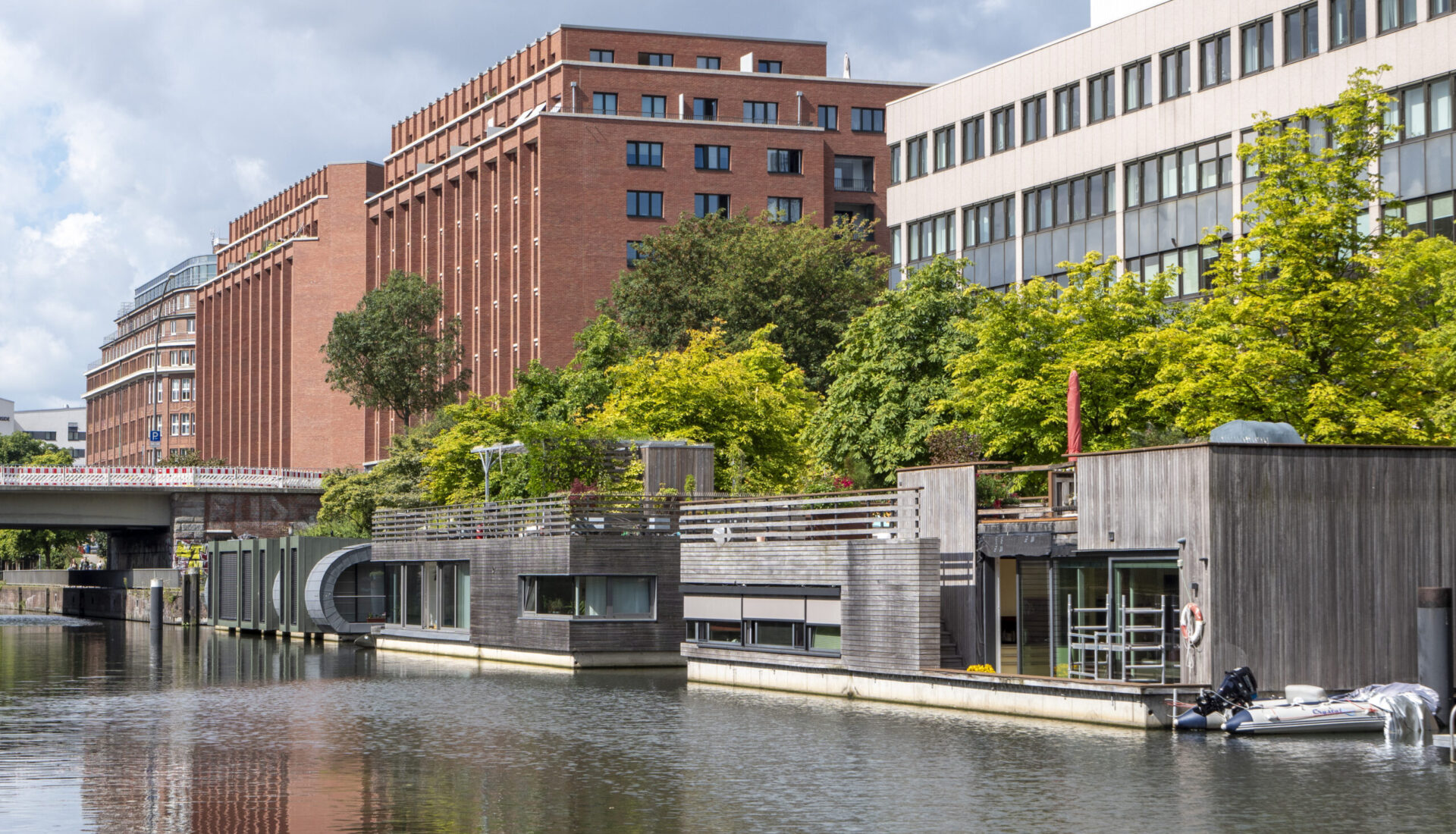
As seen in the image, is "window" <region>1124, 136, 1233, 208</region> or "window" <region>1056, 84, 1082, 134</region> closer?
"window" <region>1124, 136, 1233, 208</region>

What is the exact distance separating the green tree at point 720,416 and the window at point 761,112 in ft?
166

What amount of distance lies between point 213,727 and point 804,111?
3354 inches

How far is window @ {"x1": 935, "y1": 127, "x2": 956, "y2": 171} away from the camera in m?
75.4

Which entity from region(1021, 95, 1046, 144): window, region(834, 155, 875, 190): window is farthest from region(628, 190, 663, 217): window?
region(1021, 95, 1046, 144): window

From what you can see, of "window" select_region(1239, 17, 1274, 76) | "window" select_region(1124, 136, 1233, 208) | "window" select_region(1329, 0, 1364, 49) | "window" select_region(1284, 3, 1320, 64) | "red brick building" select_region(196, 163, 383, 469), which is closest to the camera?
"window" select_region(1329, 0, 1364, 49)

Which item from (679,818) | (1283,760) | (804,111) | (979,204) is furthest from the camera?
(804,111)

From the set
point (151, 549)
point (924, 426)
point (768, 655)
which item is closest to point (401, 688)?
point (768, 655)

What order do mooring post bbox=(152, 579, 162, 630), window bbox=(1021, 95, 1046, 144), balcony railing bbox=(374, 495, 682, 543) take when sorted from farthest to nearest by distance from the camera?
mooring post bbox=(152, 579, 162, 630) < window bbox=(1021, 95, 1046, 144) < balcony railing bbox=(374, 495, 682, 543)

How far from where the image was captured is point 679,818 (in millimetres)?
19406

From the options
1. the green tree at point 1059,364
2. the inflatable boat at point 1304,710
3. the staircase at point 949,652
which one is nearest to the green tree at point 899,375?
the green tree at point 1059,364

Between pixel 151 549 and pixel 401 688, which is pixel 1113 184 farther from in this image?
pixel 151 549

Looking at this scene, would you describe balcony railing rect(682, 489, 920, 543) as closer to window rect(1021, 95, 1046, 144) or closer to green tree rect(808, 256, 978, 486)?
green tree rect(808, 256, 978, 486)

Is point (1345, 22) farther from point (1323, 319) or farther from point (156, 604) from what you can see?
point (156, 604)

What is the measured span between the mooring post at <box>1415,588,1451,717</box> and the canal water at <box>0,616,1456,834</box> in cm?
159
